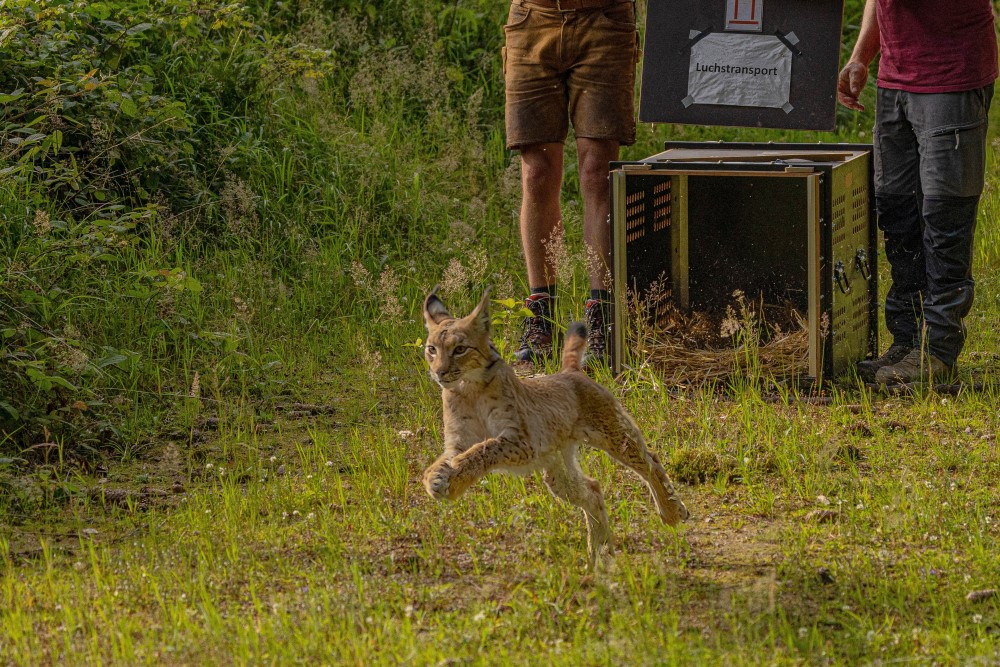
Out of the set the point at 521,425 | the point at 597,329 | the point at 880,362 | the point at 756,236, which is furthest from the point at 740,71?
the point at 521,425

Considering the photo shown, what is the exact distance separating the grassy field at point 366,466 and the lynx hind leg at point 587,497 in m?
0.11

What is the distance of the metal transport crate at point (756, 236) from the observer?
580cm

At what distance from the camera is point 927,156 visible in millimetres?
5914

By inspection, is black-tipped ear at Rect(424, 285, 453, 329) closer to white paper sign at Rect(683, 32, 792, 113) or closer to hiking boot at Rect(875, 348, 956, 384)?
white paper sign at Rect(683, 32, 792, 113)

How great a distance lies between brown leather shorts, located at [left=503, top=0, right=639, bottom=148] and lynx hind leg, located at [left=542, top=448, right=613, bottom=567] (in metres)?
2.51

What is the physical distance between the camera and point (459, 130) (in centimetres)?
888

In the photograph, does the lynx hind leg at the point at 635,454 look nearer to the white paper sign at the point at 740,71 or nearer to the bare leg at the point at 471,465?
the bare leg at the point at 471,465

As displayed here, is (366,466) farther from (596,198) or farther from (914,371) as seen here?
(914,371)

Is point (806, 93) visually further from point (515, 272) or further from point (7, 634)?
point (7, 634)

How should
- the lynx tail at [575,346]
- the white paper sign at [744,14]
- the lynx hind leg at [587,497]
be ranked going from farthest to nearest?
the white paper sign at [744,14]
the lynx tail at [575,346]
the lynx hind leg at [587,497]

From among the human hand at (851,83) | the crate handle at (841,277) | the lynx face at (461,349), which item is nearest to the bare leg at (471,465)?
the lynx face at (461,349)

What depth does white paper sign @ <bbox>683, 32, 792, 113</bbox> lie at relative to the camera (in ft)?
20.2

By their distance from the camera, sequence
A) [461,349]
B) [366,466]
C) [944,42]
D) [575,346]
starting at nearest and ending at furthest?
1. [461,349]
2. [575,346]
3. [366,466]
4. [944,42]

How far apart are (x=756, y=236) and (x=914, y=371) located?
0.96 metres
